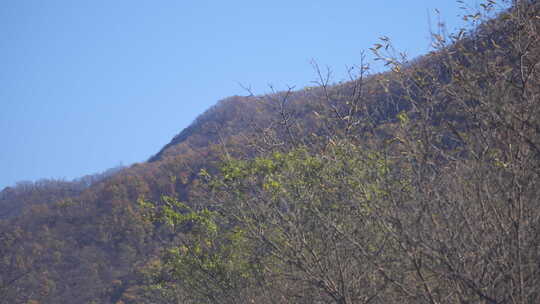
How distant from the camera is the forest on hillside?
3861mm

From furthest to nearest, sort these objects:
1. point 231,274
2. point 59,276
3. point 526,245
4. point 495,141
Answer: point 59,276 < point 231,274 < point 495,141 < point 526,245

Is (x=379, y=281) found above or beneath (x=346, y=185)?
beneath

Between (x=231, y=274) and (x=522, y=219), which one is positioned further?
(x=231, y=274)

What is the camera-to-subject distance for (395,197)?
4.85m

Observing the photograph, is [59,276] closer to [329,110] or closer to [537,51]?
[329,110]

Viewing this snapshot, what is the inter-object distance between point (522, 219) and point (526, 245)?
0.17 meters

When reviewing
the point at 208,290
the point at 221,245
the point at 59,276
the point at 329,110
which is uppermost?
the point at 329,110

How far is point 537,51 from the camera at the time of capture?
3941mm

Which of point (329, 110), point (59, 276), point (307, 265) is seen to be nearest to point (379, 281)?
point (307, 265)

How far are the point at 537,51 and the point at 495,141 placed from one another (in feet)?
2.21

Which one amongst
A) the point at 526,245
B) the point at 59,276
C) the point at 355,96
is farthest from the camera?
the point at 59,276

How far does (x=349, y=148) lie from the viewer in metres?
5.50

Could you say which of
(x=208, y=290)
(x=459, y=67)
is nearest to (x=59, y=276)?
(x=208, y=290)

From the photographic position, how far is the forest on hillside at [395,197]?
386 centimetres
